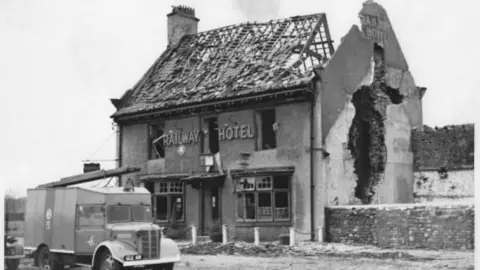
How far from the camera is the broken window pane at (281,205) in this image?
18.1 meters

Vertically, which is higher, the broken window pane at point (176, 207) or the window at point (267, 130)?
the window at point (267, 130)

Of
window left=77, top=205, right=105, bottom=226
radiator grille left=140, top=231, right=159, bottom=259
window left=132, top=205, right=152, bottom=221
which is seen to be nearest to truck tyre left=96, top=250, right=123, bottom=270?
radiator grille left=140, top=231, right=159, bottom=259

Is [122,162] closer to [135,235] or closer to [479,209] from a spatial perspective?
[135,235]

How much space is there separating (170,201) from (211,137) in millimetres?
2154

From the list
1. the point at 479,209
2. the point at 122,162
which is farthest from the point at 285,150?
the point at 479,209

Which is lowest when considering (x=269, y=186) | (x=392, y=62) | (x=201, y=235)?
(x=201, y=235)

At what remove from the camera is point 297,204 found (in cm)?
1788

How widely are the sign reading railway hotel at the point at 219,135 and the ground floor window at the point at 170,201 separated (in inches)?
43.6

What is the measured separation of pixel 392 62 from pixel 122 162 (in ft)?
26.1

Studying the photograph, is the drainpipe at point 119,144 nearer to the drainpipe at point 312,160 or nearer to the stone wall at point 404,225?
the drainpipe at point 312,160

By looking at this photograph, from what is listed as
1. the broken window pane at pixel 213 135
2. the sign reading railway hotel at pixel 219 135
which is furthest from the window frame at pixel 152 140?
the broken window pane at pixel 213 135

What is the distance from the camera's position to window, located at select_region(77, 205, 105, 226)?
13.5 meters

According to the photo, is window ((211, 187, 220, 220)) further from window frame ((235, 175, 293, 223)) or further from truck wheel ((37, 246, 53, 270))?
truck wheel ((37, 246, 53, 270))

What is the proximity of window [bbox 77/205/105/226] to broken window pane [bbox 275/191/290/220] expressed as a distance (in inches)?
A: 228
